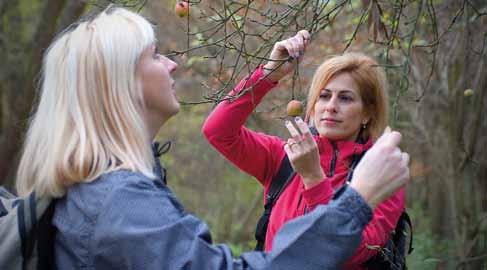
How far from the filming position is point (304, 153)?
2.42 m

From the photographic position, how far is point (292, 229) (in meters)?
1.78

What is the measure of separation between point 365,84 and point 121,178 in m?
1.74

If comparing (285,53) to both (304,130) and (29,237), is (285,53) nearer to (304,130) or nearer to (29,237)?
(304,130)

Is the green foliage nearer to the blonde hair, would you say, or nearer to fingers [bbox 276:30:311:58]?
fingers [bbox 276:30:311:58]

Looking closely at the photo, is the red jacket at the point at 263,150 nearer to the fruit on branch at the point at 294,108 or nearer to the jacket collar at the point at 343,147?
the jacket collar at the point at 343,147

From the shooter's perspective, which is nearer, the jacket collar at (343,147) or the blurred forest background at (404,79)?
the jacket collar at (343,147)

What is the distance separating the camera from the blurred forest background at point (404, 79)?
4320 mm

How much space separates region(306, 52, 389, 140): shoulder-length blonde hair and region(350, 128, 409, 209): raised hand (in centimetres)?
135

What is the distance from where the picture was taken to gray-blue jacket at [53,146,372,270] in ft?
5.68

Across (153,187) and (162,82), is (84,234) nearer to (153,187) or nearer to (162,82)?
(153,187)

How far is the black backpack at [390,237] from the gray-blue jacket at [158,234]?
1159mm

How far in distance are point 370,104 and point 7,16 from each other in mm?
7944

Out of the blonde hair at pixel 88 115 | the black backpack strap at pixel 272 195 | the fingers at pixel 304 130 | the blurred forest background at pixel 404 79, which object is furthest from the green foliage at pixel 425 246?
the blonde hair at pixel 88 115

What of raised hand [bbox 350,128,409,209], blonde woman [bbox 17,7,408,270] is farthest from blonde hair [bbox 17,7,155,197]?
raised hand [bbox 350,128,409,209]
